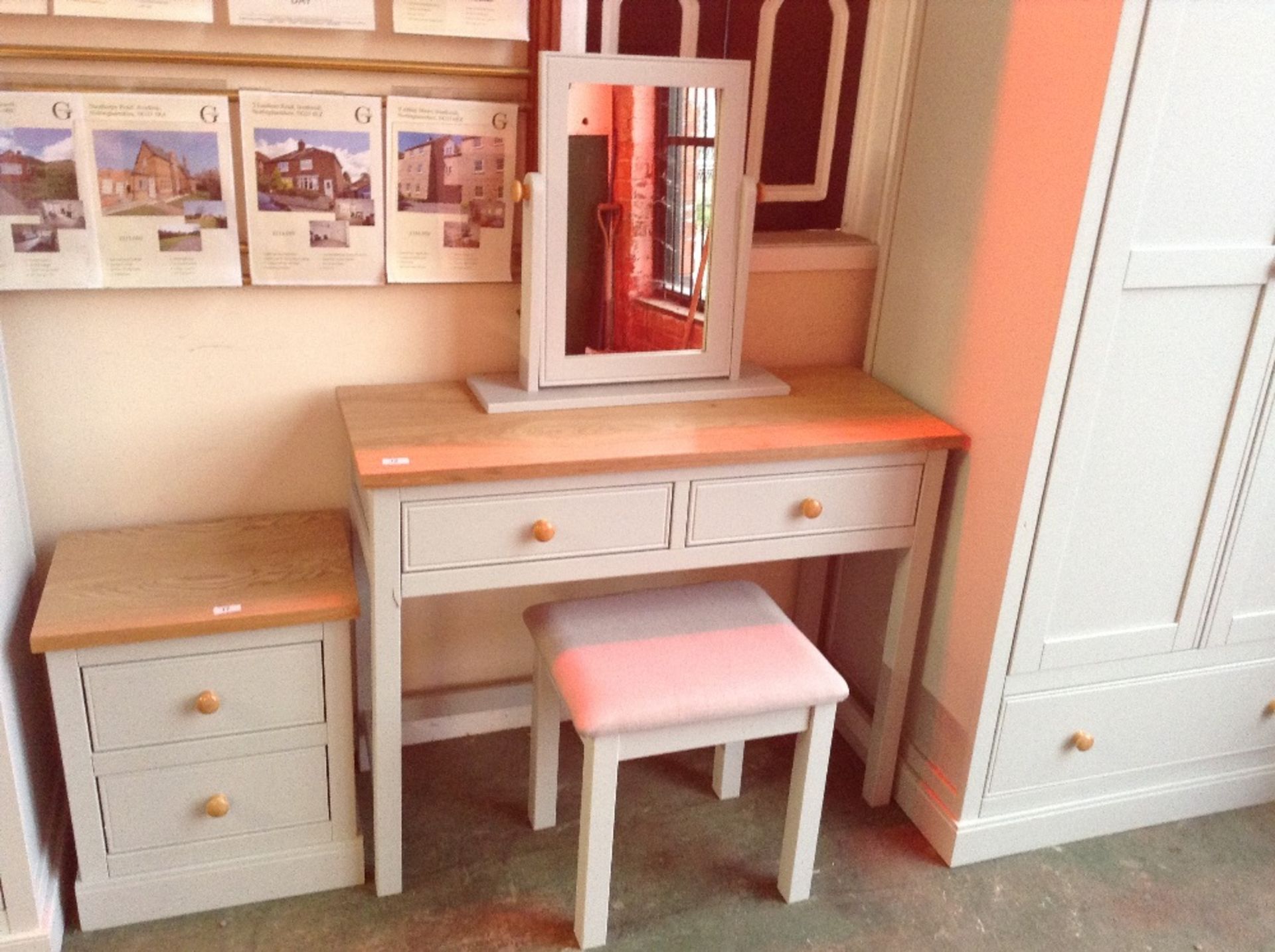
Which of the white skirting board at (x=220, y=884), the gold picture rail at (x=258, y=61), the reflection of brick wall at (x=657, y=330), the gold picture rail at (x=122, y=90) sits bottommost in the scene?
the white skirting board at (x=220, y=884)

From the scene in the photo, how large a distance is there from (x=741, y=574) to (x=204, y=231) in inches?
48.3

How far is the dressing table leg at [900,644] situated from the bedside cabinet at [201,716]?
3.11 ft

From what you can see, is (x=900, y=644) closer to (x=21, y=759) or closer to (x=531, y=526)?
(x=531, y=526)

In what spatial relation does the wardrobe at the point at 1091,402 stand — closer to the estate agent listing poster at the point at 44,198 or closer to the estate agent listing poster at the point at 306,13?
the estate agent listing poster at the point at 306,13

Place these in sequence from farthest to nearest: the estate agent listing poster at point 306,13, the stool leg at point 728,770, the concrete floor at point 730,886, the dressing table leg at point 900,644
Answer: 1. the stool leg at point 728,770
2. the dressing table leg at point 900,644
3. the concrete floor at point 730,886
4. the estate agent listing poster at point 306,13

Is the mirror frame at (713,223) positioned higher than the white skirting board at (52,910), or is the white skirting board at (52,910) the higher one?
the mirror frame at (713,223)

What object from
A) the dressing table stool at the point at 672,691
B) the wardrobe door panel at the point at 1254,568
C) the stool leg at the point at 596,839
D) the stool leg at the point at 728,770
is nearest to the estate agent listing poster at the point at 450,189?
the dressing table stool at the point at 672,691

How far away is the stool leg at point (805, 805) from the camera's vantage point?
1.79 meters

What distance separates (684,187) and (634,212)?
0.32 ft

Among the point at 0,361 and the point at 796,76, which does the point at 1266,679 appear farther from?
the point at 0,361

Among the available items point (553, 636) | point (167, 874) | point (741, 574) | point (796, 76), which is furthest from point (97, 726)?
point (796, 76)

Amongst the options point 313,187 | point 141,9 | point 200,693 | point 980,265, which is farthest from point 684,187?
point 200,693

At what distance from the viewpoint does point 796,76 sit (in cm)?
213

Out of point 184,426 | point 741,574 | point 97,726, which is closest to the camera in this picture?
point 97,726
